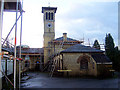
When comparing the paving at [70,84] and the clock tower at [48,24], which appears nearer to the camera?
the paving at [70,84]

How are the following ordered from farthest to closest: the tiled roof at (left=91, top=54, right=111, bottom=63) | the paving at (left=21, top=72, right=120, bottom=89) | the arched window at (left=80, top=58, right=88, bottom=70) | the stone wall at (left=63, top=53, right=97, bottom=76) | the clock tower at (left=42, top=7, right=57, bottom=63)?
the clock tower at (left=42, top=7, right=57, bottom=63), the arched window at (left=80, top=58, right=88, bottom=70), the stone wall at (left=63, top=53, right=97, bottom=76), the tiled roof at (left=91, top=54, right=111, bottom=63), the paving at (left=21, top=72, right=120, bottom=89)

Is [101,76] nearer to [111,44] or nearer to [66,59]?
[66,59]

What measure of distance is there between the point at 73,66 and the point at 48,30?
14.3m

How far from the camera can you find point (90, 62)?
16250 millimetres

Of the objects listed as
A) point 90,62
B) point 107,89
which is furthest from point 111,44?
point 107,89

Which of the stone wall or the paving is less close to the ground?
the stone wall

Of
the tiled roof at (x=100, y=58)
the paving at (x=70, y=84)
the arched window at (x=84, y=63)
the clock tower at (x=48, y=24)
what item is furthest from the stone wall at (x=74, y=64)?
the clock tower at (x=48, y=24)

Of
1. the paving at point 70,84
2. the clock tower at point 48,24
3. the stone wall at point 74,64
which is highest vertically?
the clock tower at point 48,24

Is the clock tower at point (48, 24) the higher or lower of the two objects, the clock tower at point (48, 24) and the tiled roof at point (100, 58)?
the higher

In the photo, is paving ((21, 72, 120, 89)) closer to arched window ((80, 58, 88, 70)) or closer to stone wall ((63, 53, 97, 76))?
stone wall ((63, 53, 97, 76))

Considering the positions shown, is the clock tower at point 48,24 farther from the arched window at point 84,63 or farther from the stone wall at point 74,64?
the arched window at point 84,63

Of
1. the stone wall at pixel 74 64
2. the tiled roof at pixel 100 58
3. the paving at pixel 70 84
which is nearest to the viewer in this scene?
the paving at pixel 70 84

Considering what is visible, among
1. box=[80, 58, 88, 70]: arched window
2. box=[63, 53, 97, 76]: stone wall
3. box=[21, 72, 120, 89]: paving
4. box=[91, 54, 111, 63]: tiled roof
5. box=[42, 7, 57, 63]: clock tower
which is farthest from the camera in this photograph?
box=[42, 7, 57, 63]: clock tower

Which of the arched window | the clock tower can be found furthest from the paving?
the clock tower
